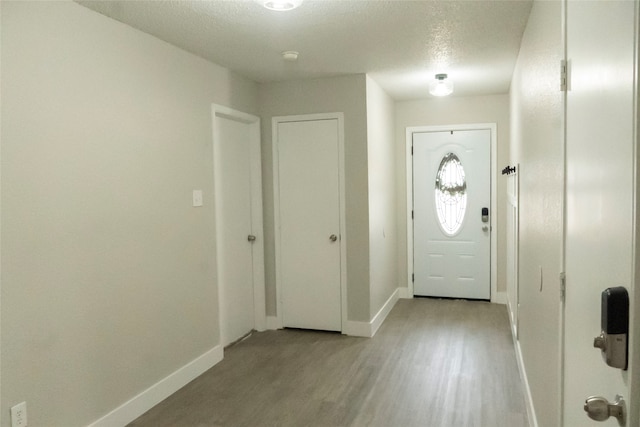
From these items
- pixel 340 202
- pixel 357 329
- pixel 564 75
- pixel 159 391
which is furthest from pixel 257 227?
pixel 564 75

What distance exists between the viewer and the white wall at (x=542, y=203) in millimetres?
1845

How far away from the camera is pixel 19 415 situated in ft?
7.38

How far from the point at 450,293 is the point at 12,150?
484cm

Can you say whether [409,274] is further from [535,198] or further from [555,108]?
[555,108]

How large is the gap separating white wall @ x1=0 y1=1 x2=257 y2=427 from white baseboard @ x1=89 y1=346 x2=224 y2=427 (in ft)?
0.18

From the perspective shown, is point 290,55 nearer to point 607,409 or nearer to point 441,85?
point 441,85

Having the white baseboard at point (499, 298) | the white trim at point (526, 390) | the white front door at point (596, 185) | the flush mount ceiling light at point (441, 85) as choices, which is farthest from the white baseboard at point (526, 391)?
the flush mount ceiling light at point (441, 85)

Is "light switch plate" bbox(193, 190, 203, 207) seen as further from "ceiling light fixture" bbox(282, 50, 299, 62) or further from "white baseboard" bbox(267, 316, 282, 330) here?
"white baseboard" bbox(267, 316, 282, 330)

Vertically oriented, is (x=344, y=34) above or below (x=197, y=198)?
above

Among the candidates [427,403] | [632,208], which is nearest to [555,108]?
[632,208]

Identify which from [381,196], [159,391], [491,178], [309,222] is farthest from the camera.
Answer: [491,178]

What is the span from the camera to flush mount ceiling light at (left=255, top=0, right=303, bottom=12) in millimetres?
2504

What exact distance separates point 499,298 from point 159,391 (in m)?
3.93

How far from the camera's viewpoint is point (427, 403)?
309cm
